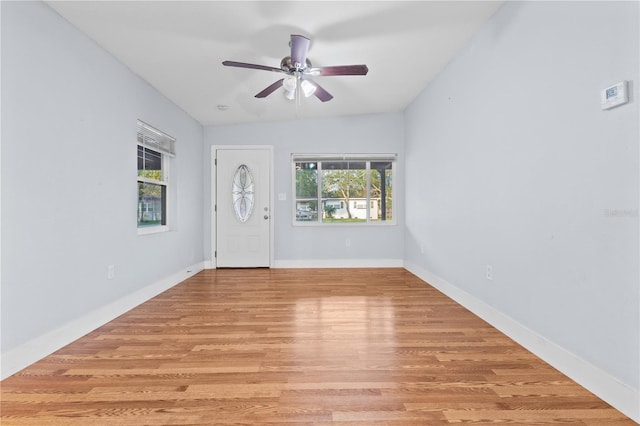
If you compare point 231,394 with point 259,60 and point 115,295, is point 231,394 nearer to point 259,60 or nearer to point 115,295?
point 115,295

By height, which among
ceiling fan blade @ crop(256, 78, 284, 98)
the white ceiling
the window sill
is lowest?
the window sill

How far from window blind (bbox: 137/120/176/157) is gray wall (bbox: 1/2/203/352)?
5.3 inches

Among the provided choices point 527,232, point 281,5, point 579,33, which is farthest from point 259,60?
point 527,232

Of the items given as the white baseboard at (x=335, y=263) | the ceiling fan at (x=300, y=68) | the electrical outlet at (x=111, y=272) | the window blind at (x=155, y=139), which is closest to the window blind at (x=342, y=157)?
the white baseboard at (x=335, y=263)

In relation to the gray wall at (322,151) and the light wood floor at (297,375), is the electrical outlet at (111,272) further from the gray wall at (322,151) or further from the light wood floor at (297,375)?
the gray wall at (322,151)

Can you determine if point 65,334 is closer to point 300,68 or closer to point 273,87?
point 273,87

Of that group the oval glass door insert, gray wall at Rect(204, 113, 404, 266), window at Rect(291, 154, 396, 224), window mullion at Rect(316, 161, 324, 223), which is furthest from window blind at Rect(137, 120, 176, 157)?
window mullion at Rect(316, 161, 324, 223)

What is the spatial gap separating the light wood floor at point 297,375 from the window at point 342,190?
251 centimetres

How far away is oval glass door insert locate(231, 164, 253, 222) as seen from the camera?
5.29m

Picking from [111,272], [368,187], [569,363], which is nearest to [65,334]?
[111,272]

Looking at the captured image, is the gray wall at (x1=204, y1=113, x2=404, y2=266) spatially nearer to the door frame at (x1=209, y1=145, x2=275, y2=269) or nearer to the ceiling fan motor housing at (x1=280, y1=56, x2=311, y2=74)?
the door frame at (x1=209, y1=145, x2=275, y2=269)

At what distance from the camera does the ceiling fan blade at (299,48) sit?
2.42 meters

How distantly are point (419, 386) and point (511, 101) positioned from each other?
6.72ft

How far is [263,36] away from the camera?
Answer: 2697 mm
